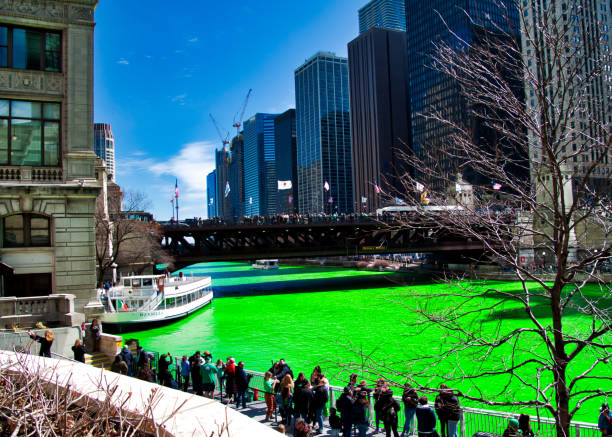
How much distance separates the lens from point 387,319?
3866 centimetres

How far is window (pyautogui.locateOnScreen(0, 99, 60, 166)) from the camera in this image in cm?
2355

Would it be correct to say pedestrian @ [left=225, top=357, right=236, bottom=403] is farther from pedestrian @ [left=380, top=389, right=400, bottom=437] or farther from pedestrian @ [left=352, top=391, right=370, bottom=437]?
pedestrian @ [left=380, top=389, right=400, bottom=437]

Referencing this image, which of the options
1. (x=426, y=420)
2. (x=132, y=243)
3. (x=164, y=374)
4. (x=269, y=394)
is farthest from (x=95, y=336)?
(x=132, y=243)

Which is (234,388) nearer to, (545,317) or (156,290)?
(156,290)

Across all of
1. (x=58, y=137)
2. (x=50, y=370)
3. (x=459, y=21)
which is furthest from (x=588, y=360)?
(x=459, y=21)

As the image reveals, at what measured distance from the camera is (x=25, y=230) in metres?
24.0

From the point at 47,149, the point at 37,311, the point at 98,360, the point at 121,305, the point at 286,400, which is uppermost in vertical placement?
the point at 47,149

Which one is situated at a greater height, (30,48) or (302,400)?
(30,48)

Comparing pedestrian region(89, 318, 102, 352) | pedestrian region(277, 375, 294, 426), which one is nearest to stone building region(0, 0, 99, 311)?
pedestrian region(89, 318, 102, 352)

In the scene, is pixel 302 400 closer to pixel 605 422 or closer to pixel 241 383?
pixel 241 383

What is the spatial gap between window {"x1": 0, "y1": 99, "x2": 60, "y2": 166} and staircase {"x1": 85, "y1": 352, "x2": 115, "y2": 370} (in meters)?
10.7

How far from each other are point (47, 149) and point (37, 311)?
29.0 feet

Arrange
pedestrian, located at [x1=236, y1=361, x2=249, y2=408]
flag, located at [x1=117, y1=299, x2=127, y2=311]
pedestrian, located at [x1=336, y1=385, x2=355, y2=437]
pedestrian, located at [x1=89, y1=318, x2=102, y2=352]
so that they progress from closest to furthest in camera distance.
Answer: pedestrian, located at [x1=336, y1=385, x2=355, y2=437]
pedestrian, located at [x1=236, y1=361, x2=249, y2=408]
pedestrian, located at [x1=89, y1=318, x2=102, y2=352]
flag, located at [x1=117, y1=299, x2=127, y2=311]

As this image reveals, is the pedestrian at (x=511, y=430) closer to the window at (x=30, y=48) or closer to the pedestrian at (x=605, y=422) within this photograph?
the pedestrian at (x=605, y=422)
